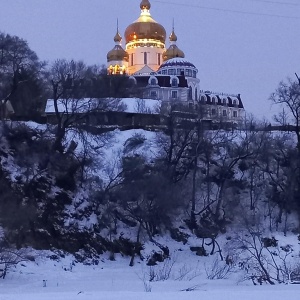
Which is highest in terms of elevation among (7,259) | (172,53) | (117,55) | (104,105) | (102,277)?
(172,53)

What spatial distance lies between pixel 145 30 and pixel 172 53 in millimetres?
3733

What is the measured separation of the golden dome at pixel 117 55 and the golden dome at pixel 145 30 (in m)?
2.03

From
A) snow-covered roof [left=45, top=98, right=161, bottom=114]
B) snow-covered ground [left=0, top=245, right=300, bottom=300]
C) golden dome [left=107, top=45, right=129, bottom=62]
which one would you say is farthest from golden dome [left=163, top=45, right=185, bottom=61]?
snow-covered ground [left=0, top=245, right=300, bottom=300]

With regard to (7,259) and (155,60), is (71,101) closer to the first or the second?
(7,259)

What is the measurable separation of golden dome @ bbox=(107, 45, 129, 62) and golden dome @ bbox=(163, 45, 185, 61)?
14.0 ft

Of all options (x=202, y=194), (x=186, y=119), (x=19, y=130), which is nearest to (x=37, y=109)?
(x=19, y=130)

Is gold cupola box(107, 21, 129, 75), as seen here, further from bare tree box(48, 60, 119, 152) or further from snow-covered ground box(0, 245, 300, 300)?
snow-covered ground box(0, 245, 300, 300)

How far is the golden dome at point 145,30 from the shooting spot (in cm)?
6338

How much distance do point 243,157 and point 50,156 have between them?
1067 cm

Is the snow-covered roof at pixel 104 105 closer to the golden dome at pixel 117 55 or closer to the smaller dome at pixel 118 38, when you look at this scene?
the golden dome at pixel 117 55

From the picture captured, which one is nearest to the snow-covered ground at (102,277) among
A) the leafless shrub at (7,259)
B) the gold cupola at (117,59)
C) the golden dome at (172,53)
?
the leafless shrub at (7,259)

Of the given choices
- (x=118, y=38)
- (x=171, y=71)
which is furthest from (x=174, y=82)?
(x=118, y=38)

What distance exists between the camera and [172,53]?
209ft

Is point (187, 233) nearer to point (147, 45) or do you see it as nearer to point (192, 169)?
point (192, 169)
